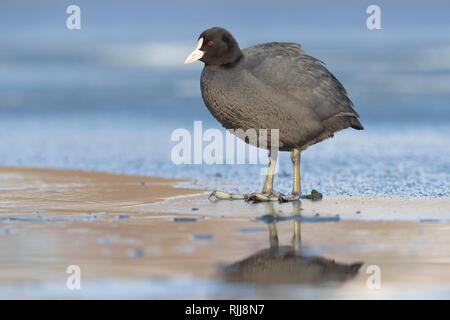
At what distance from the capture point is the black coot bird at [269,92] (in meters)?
8.96

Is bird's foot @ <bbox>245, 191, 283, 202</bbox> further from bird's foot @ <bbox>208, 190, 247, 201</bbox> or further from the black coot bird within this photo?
bird's foot @ <bbox>208, 190, 247, 201</bbox>

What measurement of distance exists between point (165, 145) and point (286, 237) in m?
7.84

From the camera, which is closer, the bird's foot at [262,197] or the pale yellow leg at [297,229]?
the pale yellow leg at [297,229]

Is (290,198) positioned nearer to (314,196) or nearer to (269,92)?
(314,196)

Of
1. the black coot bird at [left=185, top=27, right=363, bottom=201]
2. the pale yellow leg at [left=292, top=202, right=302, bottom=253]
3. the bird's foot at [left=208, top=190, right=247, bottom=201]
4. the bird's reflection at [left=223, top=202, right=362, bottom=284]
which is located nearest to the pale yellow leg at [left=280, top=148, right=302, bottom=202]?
the black coot bird at [left=185, top=27, right=363, bottom=201]

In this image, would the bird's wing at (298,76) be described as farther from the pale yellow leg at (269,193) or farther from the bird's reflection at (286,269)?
the bird's reflection at (286,269)

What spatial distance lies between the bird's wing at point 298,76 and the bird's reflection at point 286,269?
2.70 metres

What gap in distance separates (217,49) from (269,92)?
2.14 feet

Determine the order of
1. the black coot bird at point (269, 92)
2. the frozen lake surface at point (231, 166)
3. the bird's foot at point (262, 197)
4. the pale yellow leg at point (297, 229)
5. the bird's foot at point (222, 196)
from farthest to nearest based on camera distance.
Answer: the frozen lake surface at point (231, 166) → the bird's foot at point (222, 196) → the bird's foot at point (262, 197) → the black coot bird at point (269, 92) → the pale yellow leg at point (297, 229)

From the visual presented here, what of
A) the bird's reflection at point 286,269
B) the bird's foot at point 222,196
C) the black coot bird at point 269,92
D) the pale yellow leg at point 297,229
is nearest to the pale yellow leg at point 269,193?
the black coot bird at point 269,92

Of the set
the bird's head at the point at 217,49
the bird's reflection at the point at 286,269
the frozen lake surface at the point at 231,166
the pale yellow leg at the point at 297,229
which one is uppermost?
the bird's head at the point at 217,49

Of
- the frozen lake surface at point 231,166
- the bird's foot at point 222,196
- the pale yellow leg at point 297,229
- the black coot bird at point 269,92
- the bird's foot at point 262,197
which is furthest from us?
the frozen lake surface at point 231,166

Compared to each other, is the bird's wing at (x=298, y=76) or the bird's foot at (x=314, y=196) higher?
the bird's wing at (x=298, y=76)
